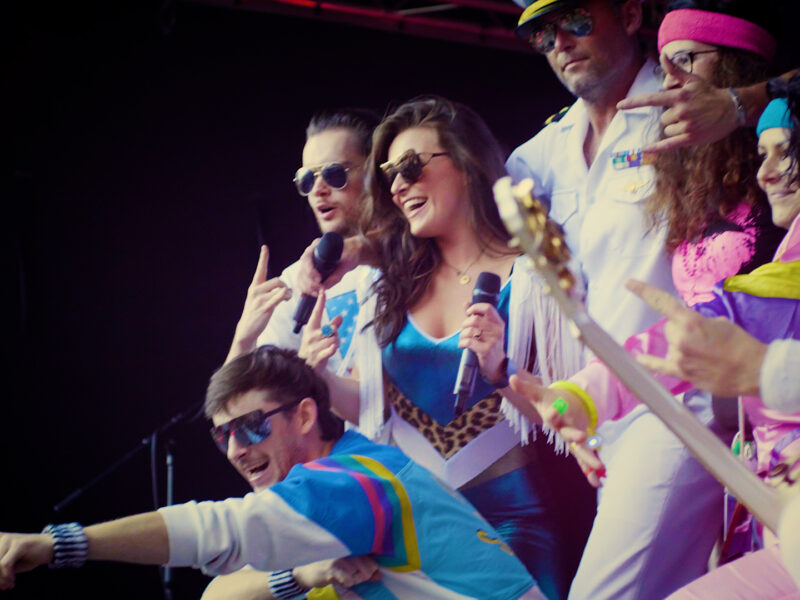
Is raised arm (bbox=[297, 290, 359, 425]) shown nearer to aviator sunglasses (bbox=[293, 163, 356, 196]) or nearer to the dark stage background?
aviator sunglasses (bbox=[293, 163, 356, 196])

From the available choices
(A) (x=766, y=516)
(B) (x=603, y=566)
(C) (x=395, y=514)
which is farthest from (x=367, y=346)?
(A) (x=766, y=516)

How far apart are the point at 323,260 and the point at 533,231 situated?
63.2 inches

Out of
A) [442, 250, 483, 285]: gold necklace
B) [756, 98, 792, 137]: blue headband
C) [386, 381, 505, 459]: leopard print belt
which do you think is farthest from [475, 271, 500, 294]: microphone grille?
[756, 98, 792, 137]: blue headband

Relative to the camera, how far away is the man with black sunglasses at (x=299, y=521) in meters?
2.02

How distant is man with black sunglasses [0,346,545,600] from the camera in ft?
6.64

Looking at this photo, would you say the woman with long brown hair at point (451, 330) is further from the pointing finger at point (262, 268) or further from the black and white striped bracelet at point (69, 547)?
the black and white striped bracelet at point (69, 547)

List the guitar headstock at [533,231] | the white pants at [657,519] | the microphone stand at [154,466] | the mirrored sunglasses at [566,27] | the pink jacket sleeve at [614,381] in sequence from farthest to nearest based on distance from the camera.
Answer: the microphone stand at [154,466]
the mirrored sunglasses at [566,27]
the white pants at [657,519]
the pink jacket sleeve at [614,381]
the guitar headstock at [533,231]

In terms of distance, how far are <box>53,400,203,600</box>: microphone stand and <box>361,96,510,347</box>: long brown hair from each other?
3.15 ft

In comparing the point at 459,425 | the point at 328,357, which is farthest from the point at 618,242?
the point at 328,357

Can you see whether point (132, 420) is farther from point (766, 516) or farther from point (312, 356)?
point (766, 516)

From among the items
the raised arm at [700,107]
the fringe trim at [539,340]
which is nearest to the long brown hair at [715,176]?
the raised arm at [700,107]

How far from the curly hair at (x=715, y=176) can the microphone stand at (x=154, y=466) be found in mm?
1829

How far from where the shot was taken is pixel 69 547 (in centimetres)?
192

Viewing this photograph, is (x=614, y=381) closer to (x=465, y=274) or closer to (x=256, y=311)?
(x=465, y=274)
